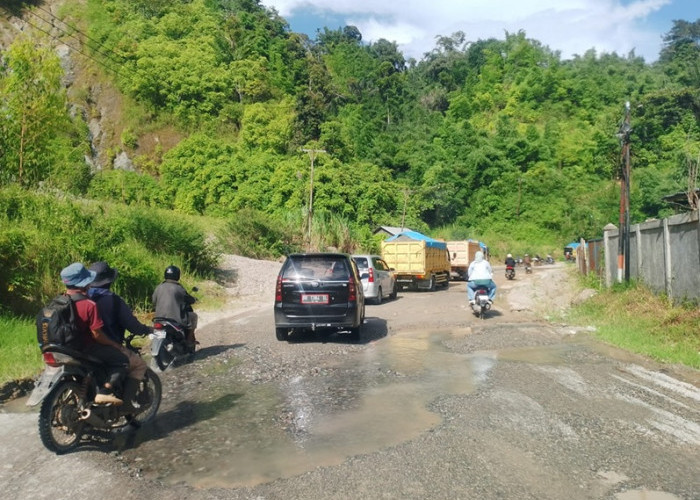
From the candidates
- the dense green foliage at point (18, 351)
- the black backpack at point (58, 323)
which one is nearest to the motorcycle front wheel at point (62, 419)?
the black backpack at point (58, 323)

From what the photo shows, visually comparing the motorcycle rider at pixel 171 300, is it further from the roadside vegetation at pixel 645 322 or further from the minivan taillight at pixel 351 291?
the roadside vegetation at pixel 645 322

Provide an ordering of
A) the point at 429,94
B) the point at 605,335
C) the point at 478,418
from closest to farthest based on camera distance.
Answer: the point at 478,418, the point at 605,335, the point at 429,94

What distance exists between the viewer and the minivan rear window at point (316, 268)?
35.5 ft

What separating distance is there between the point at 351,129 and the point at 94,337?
72.3 metres

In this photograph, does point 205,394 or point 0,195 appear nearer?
point 205,394

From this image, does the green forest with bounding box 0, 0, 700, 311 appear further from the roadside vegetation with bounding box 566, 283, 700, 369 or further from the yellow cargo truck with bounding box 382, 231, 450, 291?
the roadside vegetation with bounding box 566, 283, 700, 369

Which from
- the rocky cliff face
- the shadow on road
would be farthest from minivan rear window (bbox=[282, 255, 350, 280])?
the rocky cliff face

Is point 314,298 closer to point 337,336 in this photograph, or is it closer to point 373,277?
point 337,336

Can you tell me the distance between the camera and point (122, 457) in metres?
4.91

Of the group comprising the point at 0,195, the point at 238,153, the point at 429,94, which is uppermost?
the point at 429,94

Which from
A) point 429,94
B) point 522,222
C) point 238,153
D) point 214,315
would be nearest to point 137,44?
point 238,153

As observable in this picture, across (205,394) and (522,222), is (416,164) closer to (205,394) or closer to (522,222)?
(522,222)

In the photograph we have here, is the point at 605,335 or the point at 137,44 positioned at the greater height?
the point at 137,44

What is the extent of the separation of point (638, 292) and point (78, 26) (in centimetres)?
8206
